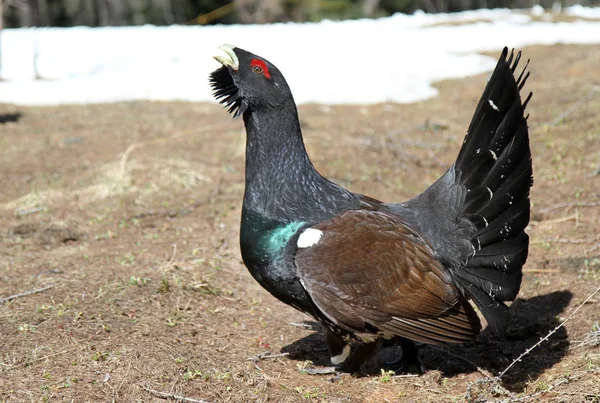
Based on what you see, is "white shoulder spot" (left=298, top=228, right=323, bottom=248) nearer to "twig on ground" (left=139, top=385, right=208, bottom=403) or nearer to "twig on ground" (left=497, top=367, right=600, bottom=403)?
"twig on ground" (left=139, top=385, right=208, bottom=403)

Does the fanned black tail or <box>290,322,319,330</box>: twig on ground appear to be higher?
the fanned black tail

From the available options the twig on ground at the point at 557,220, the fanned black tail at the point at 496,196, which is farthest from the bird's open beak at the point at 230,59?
the twig on ground at the point at 557,220

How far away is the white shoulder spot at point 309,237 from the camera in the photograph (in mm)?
3793

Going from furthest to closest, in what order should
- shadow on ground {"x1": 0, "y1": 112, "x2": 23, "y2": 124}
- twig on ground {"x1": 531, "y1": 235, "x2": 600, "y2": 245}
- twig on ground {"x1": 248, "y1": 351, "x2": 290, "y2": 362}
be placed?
shadow on ground {"x1": 0, "y1": 112, "x2": 23, "y2": 124} < twig on ground {"x1": 531, "y1": 235, "x2": 600, "y2": 245} < twig on ground {"x1": 248, "y1": 351, "x2": 290, "y2": 362}

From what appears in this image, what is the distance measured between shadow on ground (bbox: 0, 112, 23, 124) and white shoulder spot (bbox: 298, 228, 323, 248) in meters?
9.70

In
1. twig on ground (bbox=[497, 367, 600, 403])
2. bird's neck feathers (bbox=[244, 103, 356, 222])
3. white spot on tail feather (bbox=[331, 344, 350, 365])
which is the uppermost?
bird's neck feathers (bbox=[244, 103, 356, 222])

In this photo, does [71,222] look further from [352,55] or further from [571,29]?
[571,29]

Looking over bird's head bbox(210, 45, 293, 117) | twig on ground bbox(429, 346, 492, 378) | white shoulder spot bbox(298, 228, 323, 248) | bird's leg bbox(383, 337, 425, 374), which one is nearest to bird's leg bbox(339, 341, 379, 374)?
bird's leg bbox(383, 337, 425, 374)

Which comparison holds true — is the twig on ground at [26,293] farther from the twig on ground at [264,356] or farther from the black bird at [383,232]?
the black bird at [383,232]

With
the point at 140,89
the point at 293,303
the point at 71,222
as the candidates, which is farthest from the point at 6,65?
the point at 293,303

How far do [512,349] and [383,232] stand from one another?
154 cm

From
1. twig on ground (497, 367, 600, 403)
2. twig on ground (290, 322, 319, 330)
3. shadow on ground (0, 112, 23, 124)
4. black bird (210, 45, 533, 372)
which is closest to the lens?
twig on ground (497, 367, 600, 403)

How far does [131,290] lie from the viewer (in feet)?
16.1

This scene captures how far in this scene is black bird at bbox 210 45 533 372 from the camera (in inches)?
148
